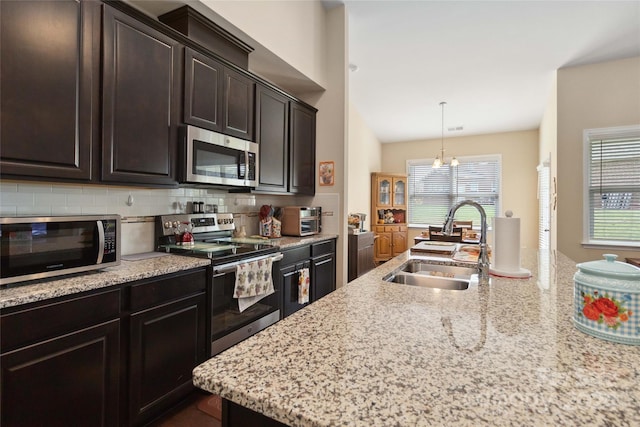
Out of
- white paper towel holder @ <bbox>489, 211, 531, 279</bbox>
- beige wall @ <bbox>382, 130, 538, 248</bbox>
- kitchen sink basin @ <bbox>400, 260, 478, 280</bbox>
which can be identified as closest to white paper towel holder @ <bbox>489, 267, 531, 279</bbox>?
white paper towel holder @ <bbox>489, 211, 531, 279</bbox>

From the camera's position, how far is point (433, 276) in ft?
5.25

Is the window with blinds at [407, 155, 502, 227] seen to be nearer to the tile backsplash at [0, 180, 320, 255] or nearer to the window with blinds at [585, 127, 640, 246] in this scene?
the window with blinds at [585, 127, 640, 246]

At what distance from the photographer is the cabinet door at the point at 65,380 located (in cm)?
110

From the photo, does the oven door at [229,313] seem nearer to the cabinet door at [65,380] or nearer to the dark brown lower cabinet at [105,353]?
the dark brown lower cabinet at [105,353]

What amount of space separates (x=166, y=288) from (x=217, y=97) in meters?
1.39

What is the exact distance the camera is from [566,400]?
52 cm

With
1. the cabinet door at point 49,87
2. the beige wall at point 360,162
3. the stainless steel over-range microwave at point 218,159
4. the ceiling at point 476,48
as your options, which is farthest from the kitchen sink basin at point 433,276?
the beige wall at point 360,162

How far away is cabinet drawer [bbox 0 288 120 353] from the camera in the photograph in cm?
108

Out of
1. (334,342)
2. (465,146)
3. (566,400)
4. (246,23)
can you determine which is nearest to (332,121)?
(246,23)

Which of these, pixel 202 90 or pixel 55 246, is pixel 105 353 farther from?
pixel 202 90

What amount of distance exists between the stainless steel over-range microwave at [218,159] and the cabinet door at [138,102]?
10 centimetres

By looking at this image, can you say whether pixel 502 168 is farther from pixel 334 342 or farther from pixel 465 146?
pixel 334 342

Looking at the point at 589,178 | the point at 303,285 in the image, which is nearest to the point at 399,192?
the point at 589,178

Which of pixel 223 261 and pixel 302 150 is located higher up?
pixel 302 150
